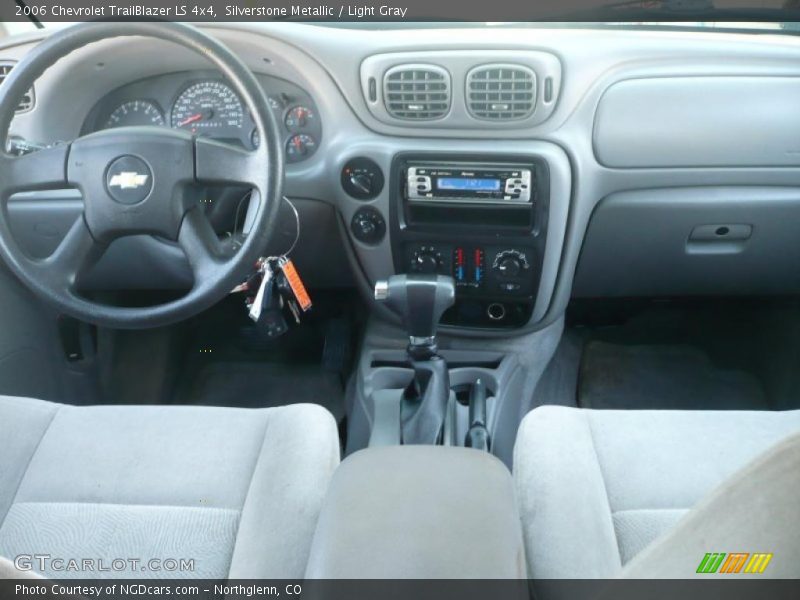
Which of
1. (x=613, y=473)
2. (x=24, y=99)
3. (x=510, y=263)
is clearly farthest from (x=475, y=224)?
(x=24, y=99)

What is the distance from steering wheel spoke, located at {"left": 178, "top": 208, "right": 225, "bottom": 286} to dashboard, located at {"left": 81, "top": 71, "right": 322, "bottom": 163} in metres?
0.37

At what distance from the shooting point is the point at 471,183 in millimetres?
1632

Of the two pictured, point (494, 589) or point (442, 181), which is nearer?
point (494, 589)

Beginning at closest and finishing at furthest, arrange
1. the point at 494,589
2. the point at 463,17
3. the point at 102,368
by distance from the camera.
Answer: the point at 494,589
the point at 463,17
the point at 102,368

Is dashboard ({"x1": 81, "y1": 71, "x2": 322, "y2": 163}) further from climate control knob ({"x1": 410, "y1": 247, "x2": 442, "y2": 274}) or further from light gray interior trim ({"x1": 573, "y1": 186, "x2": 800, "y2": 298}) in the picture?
light gray interior trim ({"x1": 573, "y1": 186, "x2": 800, "y2": 298})

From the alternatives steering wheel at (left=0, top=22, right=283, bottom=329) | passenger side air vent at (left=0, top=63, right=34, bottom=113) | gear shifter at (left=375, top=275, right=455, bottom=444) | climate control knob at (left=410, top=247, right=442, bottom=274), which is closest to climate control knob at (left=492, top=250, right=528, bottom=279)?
climate control knob at (left=410, top=247, right=442, bottom=274)

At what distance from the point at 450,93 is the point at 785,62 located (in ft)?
2.23

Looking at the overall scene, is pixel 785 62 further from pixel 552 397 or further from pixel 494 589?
pixel 494 589

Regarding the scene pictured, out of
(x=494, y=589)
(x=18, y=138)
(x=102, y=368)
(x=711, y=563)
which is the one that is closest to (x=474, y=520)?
(x=494, y=589)

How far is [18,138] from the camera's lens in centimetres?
169

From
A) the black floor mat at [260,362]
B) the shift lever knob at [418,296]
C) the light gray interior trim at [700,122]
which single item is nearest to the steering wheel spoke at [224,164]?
the shift lever knob at [418,296]

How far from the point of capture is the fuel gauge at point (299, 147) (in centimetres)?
172

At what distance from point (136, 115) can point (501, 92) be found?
0.84 m

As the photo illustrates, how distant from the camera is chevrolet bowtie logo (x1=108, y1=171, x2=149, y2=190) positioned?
132 centimetres
